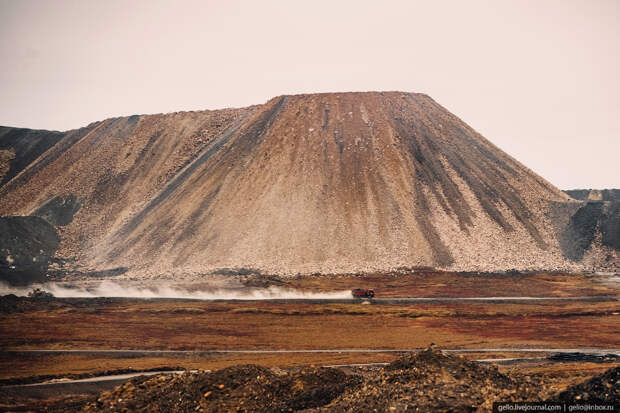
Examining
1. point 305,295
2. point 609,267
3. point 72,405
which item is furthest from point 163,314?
point 609,267

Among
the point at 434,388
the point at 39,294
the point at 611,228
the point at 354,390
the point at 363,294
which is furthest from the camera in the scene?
the point at 611,228

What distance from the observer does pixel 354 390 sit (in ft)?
75.4

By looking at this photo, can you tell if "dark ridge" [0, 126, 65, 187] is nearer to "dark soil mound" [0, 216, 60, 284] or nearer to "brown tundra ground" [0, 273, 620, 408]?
"dark soil mound" [0, 216, 60, 284]

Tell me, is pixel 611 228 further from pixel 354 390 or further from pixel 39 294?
pixel 39 294

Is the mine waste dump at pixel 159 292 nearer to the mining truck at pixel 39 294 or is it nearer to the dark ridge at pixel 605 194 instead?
the mining truck at pixel 39 294

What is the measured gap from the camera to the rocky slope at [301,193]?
94.2 meters

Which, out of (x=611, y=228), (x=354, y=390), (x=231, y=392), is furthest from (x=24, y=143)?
(x=354, y=390)

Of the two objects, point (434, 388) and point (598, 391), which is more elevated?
point (598, 391)

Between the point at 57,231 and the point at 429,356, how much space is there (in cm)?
10315

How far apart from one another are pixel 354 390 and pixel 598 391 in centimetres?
997

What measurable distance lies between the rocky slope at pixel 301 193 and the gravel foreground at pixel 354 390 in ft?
204

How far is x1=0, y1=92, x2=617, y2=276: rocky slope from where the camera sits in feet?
309

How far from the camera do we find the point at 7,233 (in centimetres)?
8988

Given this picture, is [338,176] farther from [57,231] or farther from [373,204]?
[57,231]
